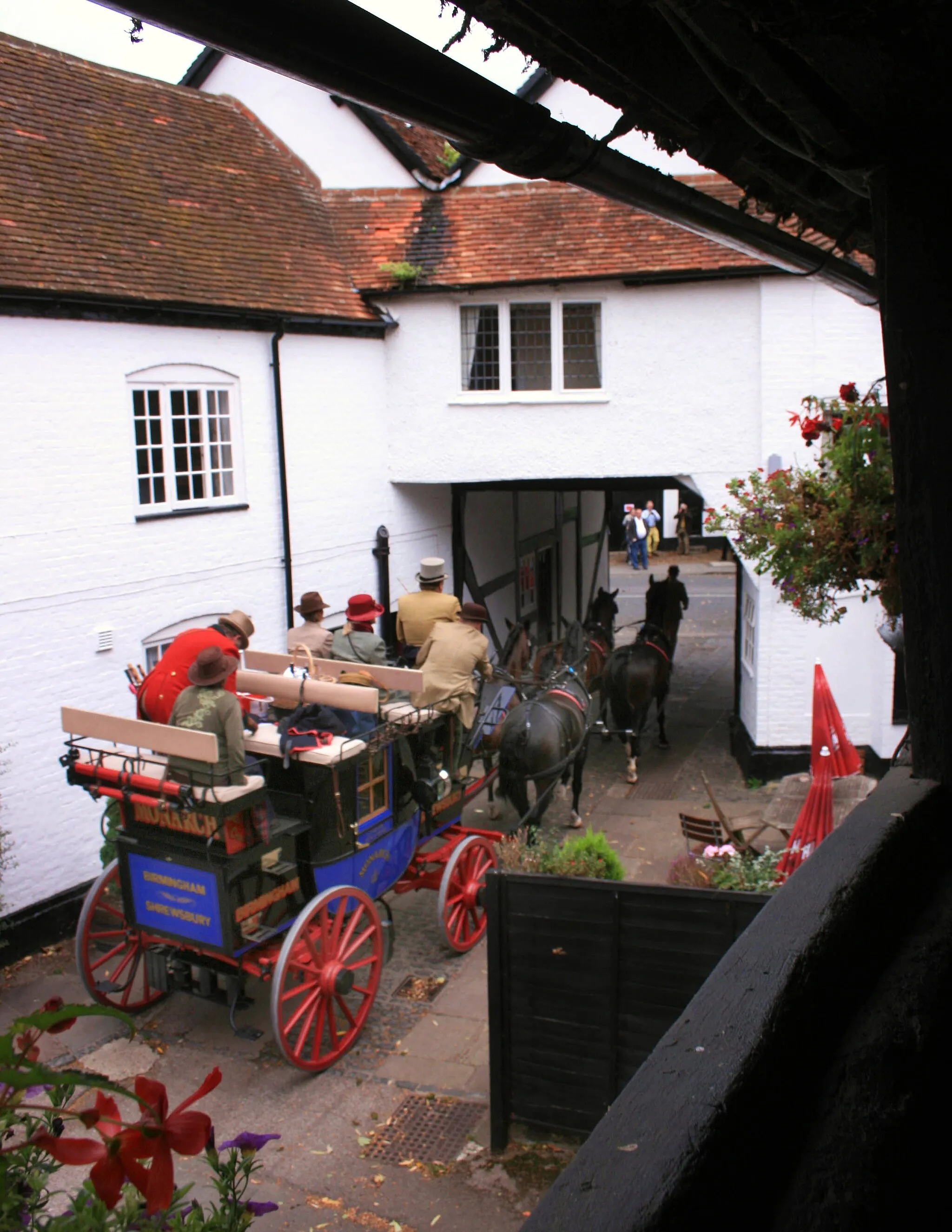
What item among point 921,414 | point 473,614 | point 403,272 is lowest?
point 473,614

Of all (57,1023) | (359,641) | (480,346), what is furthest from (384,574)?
(57,1023)

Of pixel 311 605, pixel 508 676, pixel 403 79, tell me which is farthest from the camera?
pixel 508 676

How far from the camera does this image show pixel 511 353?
14.1 meters

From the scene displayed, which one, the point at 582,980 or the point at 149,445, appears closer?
the point at 582,980

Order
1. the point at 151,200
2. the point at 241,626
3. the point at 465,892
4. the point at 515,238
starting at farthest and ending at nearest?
the point at 515,238
the point at 151,200
the point at 465,892
the point at 241,626

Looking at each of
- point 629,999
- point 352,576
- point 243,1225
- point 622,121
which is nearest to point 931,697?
point 622,121

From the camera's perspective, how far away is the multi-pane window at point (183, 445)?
10.7m

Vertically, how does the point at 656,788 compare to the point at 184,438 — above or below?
below

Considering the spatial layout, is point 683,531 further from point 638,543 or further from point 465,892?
point 465,892

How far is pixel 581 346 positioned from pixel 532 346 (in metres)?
0.64

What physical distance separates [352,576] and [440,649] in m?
5.13

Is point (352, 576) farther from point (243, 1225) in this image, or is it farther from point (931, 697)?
point (243, 1225)

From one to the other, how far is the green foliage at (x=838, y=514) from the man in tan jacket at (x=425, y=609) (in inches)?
182

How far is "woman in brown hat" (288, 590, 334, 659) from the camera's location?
9383 mm
